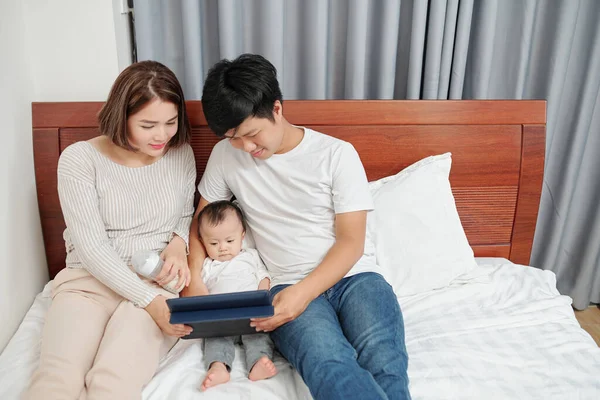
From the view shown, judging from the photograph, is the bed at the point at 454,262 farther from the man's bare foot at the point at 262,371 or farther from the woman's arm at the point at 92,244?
the woman's arm at the point at 92,244

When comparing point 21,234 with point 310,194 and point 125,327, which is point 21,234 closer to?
point 125,327

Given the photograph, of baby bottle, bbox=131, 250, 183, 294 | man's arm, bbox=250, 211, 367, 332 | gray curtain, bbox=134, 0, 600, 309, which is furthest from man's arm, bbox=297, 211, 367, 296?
gray curtain, bbox=134, 0, 600, 309

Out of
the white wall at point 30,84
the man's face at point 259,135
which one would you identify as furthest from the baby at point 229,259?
the white wall at point 30,84

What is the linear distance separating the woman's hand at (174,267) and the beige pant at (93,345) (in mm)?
47

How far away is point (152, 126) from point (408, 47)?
1.02m

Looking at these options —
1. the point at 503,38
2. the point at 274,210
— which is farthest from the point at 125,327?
the point at 503,38

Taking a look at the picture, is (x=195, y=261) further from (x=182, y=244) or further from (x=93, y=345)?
(x=93, y=345)

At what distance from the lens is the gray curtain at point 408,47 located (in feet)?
5.67

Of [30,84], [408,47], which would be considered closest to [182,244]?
[30,84]

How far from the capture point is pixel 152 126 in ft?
4.34

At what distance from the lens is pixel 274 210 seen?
144 cm

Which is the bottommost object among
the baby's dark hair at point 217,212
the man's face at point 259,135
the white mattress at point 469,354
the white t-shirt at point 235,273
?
the white mattress at point 469,354

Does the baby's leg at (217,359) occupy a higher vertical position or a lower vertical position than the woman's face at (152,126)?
lower

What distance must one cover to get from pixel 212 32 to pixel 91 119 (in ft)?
1.71
